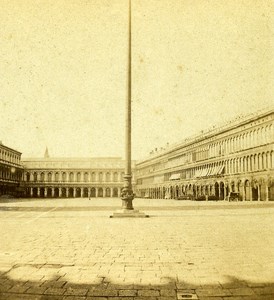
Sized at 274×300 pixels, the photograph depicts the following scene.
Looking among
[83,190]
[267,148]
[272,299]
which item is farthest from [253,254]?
[83,190]

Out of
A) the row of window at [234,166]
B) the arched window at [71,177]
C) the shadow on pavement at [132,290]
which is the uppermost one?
the arched window at [71,177]

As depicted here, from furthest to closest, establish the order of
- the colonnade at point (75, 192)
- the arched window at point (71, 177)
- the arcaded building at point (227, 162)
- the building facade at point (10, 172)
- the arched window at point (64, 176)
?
the arched window at point (64, 176)
the arched window at point (71, 177)
the colonnade at point (75, 192)
the building facade at point (10, 172)
the arcaded building at point (227, 162)

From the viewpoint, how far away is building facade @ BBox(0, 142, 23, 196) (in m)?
83.8

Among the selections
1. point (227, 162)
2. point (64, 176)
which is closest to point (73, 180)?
point (64, 176)

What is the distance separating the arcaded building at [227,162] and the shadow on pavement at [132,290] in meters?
36.9

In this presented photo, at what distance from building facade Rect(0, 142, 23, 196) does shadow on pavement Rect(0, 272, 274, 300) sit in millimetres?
80706

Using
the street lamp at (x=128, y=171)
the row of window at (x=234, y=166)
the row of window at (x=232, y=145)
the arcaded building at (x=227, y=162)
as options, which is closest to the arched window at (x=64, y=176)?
the arcaded building at (x=227, y=162)

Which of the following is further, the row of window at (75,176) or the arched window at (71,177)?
the arched window at (71,177)

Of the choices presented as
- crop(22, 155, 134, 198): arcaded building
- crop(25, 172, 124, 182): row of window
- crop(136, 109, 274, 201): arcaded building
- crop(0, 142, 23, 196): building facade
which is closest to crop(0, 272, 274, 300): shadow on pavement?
crop(136, 109, 274, 201): arcaded building

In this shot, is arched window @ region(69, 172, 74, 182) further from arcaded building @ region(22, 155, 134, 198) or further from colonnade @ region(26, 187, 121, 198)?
colonnade @ region(26, 187, 121, 198)

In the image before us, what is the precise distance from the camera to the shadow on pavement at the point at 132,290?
4.91 m

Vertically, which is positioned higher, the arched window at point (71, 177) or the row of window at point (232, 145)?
the row of window at point (232, 145)

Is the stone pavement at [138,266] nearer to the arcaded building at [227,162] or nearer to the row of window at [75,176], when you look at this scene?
the arcaded building at [227,162]

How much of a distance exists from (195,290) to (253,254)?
2.94m
